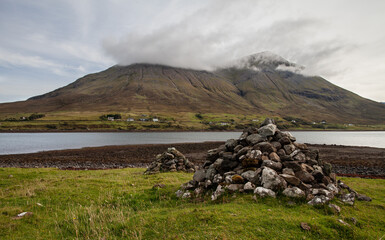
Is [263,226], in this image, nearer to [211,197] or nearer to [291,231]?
[291,231]

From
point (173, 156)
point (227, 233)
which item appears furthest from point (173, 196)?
point (173, 156)

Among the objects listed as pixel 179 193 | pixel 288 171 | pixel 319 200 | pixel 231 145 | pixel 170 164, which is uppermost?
pixel 231 145

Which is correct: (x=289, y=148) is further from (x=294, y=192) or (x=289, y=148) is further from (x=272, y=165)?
(x=294, y=192)

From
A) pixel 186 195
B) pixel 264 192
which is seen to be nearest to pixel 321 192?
pixel 264 192

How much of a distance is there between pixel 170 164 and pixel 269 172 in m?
18.7

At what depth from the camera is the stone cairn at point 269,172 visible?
11.8m

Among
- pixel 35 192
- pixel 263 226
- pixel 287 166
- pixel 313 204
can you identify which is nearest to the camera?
pixel 263 226

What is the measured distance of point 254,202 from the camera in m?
11.2

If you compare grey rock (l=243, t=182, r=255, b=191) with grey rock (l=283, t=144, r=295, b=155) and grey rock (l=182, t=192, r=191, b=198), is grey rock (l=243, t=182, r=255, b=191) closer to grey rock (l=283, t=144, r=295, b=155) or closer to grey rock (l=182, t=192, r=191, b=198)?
grey rock (l=182, t=192, r=191, b=198)

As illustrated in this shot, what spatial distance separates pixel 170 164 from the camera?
94.9 ft

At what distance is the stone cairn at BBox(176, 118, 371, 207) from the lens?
38.8 ft

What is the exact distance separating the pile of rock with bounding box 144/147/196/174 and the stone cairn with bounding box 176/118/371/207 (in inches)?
468

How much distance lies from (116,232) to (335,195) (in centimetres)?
1250

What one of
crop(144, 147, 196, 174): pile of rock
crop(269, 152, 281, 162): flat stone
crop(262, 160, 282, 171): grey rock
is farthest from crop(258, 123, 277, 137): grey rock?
crop(144, 147, 196, 174): pile of rock
